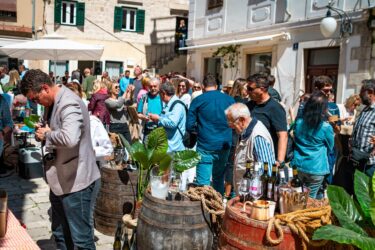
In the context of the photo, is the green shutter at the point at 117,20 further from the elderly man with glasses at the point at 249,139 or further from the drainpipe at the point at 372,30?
the elderly man with glasses at the point at 249,139

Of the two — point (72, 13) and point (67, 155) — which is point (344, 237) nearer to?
point (67, 155)

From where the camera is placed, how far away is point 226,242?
2.62m

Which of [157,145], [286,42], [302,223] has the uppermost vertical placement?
[286,42]

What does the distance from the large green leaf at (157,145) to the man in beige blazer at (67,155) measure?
66 centimetres

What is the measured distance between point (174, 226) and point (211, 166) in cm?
214

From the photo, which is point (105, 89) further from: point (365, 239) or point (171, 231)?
point (365, 239)

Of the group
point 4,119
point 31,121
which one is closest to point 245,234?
point 31,121

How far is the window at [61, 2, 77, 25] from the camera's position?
68.3 feet

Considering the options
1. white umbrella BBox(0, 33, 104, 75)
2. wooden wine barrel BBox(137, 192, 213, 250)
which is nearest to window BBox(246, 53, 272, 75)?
white umbrella BBox(0, 33, 104, 75)

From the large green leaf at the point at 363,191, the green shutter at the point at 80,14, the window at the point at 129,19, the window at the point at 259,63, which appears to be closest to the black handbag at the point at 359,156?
the large green leaf at the point at 363,191

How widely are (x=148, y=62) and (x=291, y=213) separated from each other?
20.8 m

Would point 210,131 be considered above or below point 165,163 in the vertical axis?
above

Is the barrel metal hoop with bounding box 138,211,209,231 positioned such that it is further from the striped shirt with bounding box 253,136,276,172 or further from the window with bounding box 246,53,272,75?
the window with bounding box 246,53,272,75

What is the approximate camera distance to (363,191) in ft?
7.86
